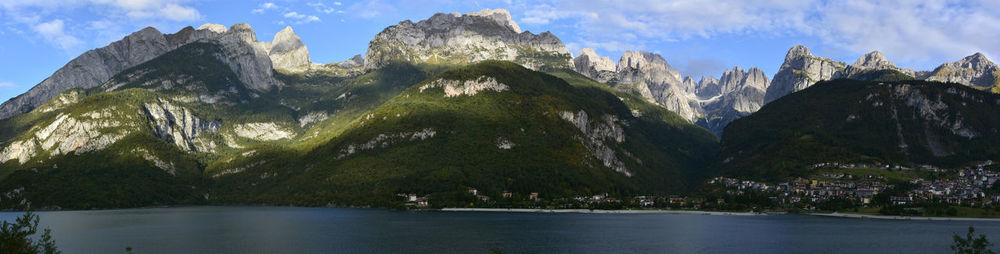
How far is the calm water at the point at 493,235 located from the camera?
9950 cm

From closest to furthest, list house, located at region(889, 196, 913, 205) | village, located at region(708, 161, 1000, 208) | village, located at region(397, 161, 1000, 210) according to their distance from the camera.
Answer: house, located at region(889, 196, 913, 205), village, located at region(708, 161, 1000, 208), village, located at region(397, 161, 1000, 210)

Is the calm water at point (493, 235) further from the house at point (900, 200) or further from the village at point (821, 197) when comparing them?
the village at point (821, 197)

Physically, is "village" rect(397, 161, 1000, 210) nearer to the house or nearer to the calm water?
the house

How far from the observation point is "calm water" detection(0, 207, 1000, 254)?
99.5 metres

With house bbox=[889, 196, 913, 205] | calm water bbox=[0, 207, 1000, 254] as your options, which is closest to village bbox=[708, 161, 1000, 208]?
house bbox=[889, 196, 913, 205]

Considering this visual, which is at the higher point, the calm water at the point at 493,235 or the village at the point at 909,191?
the village at the point at 909,191

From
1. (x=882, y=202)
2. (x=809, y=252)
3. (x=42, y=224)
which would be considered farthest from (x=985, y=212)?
(x=42, y=224)

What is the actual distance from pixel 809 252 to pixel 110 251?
4059 inches

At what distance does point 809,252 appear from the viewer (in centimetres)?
9662

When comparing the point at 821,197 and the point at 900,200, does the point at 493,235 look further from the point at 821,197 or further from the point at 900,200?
the point at 900,200

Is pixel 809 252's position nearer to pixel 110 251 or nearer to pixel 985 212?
pixel 985 212

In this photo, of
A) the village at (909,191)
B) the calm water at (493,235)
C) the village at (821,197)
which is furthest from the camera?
Result: the village at (821,197)

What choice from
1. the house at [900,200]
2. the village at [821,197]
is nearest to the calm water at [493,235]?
the house at [900,200]

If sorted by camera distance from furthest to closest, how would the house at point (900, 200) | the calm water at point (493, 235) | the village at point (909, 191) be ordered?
the village at point (909, 191) < the house at point (900, 200) < the calm water at point (493, 235)
